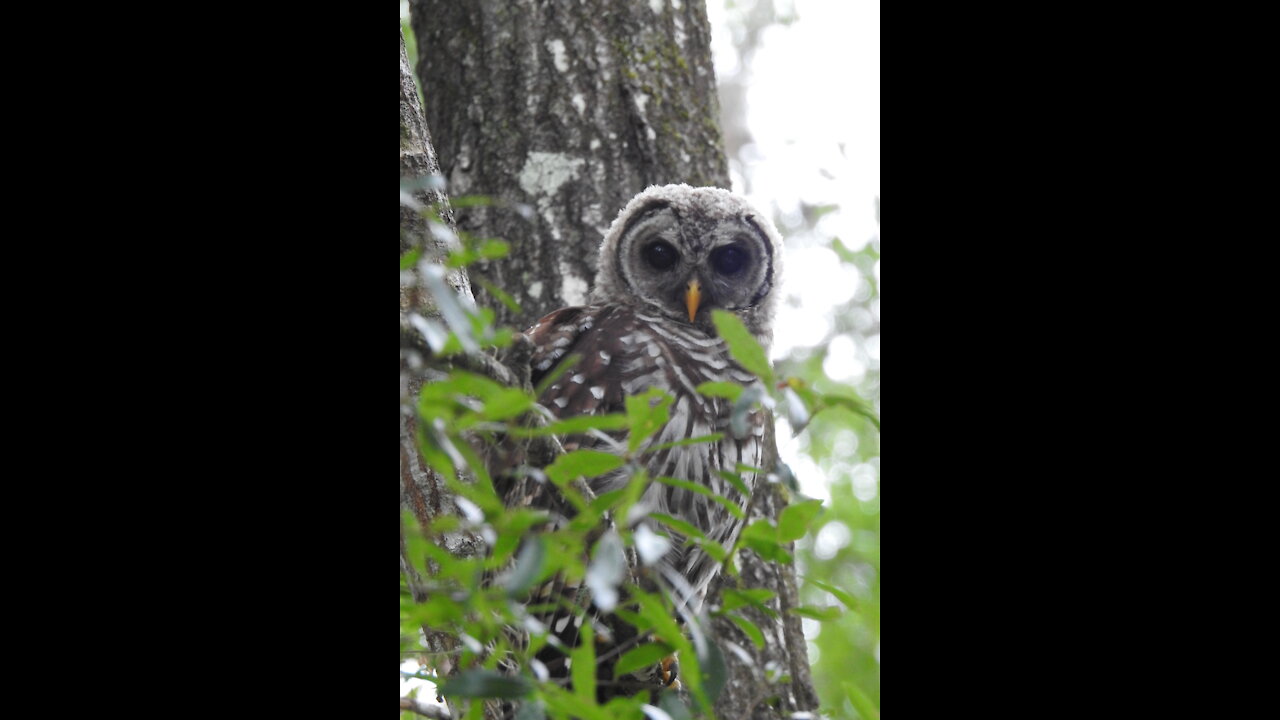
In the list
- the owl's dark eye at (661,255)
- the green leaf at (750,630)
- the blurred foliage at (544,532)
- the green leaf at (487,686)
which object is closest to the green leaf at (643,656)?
the blurred foliage at (544,532)

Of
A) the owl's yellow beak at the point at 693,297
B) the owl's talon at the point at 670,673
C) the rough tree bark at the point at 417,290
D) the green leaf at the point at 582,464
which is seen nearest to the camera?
the green leaf at the point at 582,464

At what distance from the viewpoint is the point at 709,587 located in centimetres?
283

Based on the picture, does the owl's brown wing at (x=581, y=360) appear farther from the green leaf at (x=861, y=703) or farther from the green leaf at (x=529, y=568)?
the green leaf at (x=529, y=568)

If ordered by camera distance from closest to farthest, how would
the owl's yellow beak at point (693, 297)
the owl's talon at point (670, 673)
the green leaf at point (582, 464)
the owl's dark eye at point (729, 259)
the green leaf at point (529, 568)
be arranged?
the green leaf at point (529, 568)
the green leaf at point (582, 464)
the owl's talon at point (670, 673)
the owl's yellow beak at point (693, 297)
the owl's dark eye at point (729, 259)

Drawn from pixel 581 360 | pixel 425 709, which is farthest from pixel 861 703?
pixel 581 360

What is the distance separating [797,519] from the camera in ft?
4.21

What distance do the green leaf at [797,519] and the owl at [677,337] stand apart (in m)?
0.59

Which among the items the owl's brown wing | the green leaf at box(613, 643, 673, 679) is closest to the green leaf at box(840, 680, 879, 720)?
the green leaf at box(613, 643, 673, 679)

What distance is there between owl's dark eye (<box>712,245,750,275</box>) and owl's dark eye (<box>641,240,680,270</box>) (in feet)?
0.40

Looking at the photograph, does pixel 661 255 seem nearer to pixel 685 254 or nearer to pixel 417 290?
pixel 685 254

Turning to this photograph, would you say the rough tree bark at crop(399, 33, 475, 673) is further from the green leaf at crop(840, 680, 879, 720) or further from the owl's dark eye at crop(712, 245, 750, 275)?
the owl's dark eye at crop(712, 245, 750, 275)

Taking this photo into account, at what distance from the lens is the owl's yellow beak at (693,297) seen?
277 cm
